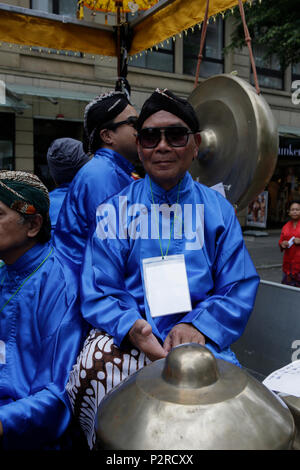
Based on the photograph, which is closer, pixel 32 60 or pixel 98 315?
pixel 98 315

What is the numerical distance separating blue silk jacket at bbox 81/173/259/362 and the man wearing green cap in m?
0.13

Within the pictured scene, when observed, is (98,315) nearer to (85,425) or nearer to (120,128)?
(85,425)

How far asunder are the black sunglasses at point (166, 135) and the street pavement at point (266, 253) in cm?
654

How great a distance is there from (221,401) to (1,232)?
1172 mm

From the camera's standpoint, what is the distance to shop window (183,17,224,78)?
12539 mm

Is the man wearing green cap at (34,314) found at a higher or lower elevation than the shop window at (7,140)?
lower

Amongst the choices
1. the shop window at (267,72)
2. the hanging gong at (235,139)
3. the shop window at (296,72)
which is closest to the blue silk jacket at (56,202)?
the hanging gong at (235,139)

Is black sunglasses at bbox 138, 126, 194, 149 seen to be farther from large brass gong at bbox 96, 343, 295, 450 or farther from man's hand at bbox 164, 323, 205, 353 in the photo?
large brass gong at bbox 96, 343, 295, 450

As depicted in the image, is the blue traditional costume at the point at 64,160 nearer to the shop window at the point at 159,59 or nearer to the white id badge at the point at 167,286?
the white id badge at the point at 167,286

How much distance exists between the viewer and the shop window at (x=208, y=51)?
41.1 feet

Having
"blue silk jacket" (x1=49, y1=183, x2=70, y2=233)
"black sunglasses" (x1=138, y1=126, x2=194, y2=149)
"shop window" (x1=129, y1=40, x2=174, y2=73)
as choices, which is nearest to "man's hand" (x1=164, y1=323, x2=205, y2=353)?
"black sunglasses" (x1=138, y1=126, x2=194, y2=149)
